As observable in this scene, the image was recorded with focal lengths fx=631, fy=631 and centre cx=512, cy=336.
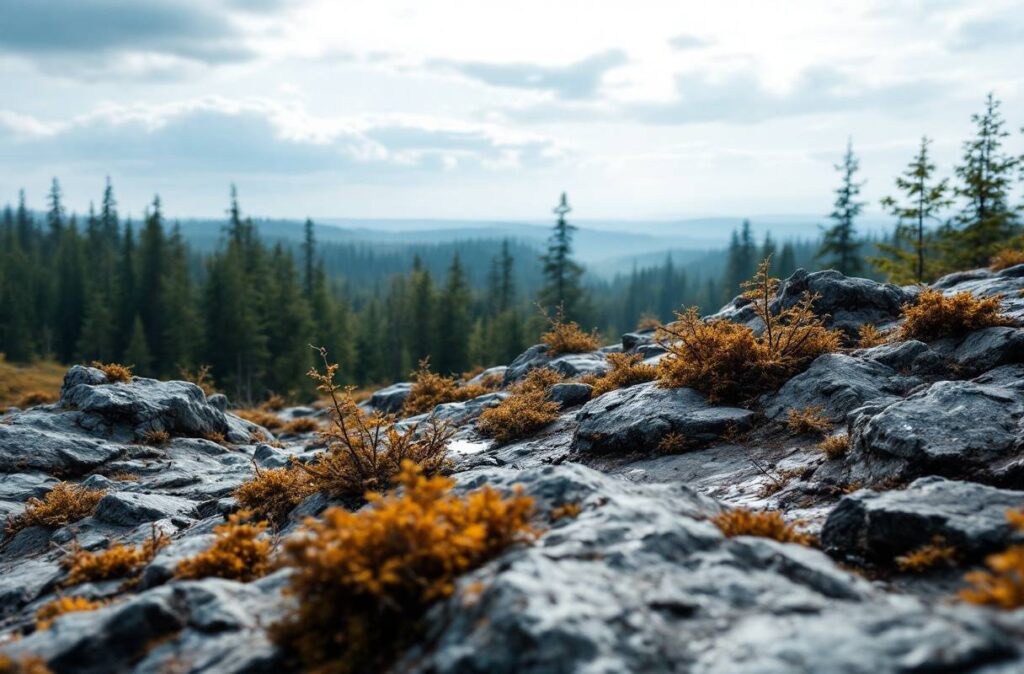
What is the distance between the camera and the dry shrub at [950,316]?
9961 mm

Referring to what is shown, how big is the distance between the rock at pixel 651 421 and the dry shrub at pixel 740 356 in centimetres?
32

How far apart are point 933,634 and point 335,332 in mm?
69455

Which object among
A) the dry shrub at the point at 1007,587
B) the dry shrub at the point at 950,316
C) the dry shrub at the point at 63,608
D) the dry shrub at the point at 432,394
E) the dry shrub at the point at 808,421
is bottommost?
the dry shrub at the point at 432,394

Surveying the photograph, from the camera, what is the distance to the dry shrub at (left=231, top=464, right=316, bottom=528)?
871cm

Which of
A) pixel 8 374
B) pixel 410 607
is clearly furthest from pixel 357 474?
pixel 8 374

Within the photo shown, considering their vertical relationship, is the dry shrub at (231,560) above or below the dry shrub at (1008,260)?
below

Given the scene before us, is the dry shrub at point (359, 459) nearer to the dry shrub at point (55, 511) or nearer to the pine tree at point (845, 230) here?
the dry shrub at point (55, 511)

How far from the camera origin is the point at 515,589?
3809 mm

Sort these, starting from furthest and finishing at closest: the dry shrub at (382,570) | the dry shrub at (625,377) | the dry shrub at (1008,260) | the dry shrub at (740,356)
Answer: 1. the dry shrub at (1008,260)
2. the dry shrub at (625,377)
3. the dry shrub at (740,356)
4. the dry shrub at (382,570)

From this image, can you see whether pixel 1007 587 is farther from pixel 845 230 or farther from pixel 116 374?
pixel 845 230

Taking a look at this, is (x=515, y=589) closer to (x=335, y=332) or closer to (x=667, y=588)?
(x=667, y=588)

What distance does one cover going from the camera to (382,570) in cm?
415

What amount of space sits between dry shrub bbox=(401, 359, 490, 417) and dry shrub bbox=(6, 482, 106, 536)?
7794 millimetres

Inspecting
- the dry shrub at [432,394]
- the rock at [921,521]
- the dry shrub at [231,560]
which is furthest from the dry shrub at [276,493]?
the dry shrub at [432,394]
